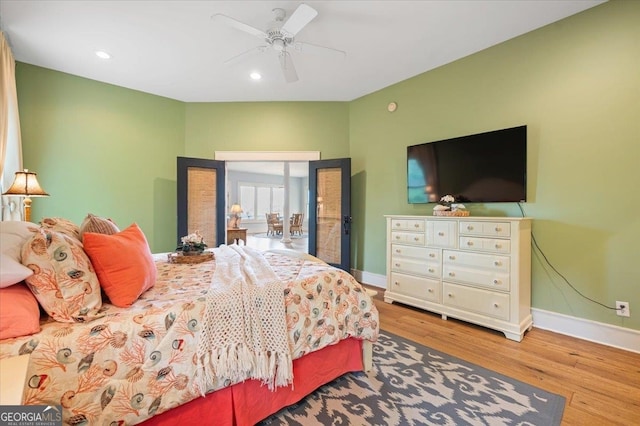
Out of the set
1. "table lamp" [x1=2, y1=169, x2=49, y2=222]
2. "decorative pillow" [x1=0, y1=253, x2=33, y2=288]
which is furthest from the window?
"decorative pillow" [x1=0, y1=253, x2=33, y2=288]

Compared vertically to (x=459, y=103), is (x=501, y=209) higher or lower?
lower

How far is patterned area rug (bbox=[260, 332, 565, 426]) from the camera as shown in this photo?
156 centimetres

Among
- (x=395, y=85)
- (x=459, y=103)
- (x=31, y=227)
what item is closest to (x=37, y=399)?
(x=31, y=227)

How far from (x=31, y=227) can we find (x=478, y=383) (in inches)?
107

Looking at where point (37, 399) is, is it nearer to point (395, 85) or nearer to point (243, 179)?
point (395, 85)

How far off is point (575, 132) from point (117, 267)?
3.72 meters

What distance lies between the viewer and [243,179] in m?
10.6

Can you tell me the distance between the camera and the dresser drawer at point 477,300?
2.58 metres

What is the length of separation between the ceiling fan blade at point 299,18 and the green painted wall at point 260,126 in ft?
7.07

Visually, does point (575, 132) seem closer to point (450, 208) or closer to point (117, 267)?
point (450, 208)

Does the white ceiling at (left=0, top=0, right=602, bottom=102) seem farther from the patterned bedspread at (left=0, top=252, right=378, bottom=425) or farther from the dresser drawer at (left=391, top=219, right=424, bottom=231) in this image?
the patterned bedspread at (left=0, top=252, right=378, bottom=425)

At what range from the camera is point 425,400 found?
172cm

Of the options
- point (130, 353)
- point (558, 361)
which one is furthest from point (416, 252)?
point (130, 353)

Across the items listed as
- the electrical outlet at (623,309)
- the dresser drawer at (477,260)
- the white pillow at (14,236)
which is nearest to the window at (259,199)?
the dresser drawer at (477,260)
